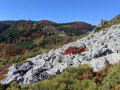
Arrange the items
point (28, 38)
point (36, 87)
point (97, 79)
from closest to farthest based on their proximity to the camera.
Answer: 1. point (36, 87)
2. point (97, 79)
3. point (28, 38)

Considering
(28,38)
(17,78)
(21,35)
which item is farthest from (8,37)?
(17,78)

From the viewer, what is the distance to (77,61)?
1101 centimetres

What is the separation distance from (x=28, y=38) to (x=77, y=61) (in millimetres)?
107595

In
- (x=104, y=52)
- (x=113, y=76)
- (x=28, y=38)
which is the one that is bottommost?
(x=113, y=76)

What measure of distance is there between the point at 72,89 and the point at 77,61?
5.54 meters

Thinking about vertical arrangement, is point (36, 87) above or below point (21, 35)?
A: below

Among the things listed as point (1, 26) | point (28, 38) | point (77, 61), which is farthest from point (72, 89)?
point (1, 26)

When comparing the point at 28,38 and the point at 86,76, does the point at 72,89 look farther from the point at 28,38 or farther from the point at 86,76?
the point at 28,38

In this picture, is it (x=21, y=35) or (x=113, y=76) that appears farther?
(x=21, y=35)

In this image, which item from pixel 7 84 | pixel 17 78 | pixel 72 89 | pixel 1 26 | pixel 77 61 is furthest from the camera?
pixel 1 26

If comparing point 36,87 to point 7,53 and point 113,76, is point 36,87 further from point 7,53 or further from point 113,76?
point 7,53

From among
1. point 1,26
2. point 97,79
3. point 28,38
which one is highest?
point 1,26

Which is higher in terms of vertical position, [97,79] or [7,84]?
[97,79]

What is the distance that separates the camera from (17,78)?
33.6 feet
